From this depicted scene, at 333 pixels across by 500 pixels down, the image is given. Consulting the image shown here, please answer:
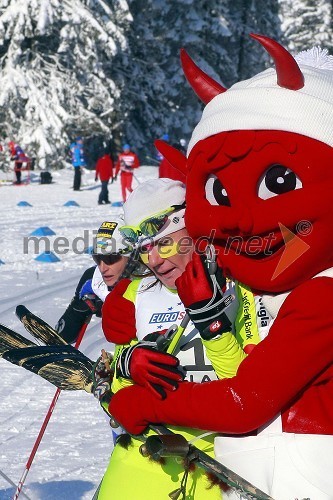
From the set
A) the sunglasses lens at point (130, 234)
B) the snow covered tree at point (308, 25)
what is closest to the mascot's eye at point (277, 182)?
the sunglasses lens at point (130, 234)

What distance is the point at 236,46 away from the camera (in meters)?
40.3

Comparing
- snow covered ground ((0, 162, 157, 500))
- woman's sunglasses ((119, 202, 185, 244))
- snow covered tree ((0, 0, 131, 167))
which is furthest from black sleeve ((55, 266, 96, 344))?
snow covered tree ((0, 0, 131, 167))

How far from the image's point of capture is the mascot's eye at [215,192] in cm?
247

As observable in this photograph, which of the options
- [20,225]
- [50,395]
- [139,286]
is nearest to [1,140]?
[20,225]

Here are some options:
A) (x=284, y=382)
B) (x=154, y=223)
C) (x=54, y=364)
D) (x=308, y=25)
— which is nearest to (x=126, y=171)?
(x=154, y=223)

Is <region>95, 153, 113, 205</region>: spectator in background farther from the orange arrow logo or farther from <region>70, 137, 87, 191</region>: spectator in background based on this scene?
the orange arrow logo

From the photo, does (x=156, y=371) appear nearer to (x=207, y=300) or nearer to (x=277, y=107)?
(x=207, y=300)

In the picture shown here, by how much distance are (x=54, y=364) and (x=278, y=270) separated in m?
1.03

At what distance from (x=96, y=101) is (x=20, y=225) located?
15.8 meters

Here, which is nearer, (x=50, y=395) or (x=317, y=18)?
(x=50, y=395)

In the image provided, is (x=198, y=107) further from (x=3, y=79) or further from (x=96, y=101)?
(x=3, y=79)

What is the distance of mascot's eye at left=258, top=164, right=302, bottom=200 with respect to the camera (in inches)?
91.7

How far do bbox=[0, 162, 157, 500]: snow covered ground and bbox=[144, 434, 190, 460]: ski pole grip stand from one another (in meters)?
1.52

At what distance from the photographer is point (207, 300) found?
2291 millimetres
